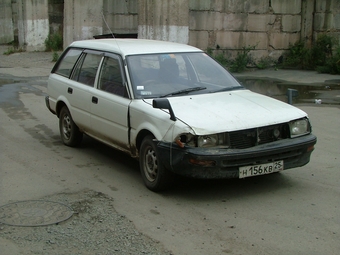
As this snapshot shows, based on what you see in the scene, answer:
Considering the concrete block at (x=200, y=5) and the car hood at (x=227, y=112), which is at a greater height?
the concrete block at (x=200, y=5)

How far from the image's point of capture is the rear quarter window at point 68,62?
8.63 meters

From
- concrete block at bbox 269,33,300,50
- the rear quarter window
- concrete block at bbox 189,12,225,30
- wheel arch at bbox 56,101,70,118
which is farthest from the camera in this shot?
concrete block at bbox 269,33,300,50

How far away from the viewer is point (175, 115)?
6.14 m

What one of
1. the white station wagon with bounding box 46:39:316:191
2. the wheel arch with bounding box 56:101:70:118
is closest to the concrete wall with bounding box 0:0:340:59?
the wheel arch with bounding box 56:101:70:118

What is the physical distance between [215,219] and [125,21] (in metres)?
20.1

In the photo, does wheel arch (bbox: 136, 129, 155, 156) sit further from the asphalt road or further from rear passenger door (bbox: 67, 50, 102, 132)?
rear passenger door (bbox: 67, 50, 102, 132)

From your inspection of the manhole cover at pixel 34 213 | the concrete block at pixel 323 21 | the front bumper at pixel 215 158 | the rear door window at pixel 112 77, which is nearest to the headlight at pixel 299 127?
the front bumper at pixel 215 158

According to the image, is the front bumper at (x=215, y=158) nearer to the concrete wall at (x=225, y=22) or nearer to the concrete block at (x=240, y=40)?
the concrete wall at (x=225, y=22)

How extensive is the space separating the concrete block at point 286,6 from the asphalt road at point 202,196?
10.7m

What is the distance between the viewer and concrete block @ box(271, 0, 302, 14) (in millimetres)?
19422

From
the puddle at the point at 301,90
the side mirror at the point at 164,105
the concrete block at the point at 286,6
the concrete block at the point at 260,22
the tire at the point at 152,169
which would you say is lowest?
the puddle at the point at 301,90

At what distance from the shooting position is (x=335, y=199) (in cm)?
615

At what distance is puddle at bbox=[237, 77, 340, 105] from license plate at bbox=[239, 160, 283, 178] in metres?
6.83

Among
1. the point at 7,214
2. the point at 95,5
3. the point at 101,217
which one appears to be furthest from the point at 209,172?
the point at 95,5
